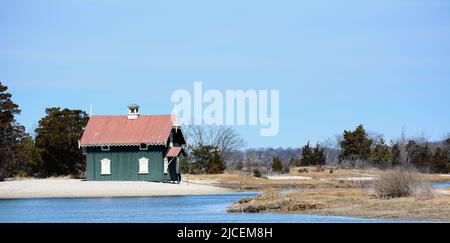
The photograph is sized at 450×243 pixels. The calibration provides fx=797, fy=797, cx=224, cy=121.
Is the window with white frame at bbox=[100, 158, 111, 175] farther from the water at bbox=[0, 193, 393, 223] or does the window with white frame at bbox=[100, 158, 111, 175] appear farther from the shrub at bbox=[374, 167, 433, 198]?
the shrub at bbox=[374, 167, 433, 198]

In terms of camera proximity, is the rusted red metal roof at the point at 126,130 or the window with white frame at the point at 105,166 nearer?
the rusted red metal roof at the point at 126,130

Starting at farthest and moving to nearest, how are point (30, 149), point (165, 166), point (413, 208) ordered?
point (30, 149), point (165, 166), point (413, 208)

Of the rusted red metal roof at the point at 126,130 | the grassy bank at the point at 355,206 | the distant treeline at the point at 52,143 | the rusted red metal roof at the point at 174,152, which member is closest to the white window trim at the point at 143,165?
the rusted red metal roof at the point at 126,130

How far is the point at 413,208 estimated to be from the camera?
2952 centimetres

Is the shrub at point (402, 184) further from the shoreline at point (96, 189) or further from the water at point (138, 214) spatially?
the shoreline at point (96, 189)

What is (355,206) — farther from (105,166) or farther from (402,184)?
(105,166)

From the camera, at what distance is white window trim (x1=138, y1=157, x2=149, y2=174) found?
199 ft

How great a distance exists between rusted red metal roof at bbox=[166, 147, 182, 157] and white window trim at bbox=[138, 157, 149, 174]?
1712 millimetres

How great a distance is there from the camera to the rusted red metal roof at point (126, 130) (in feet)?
198

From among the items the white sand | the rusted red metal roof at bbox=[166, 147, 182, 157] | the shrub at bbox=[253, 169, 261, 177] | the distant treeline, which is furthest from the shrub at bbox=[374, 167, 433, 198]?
the shrub at bbox=[253, 169, 261, 177]

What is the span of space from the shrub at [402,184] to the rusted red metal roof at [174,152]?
28.4 meters
